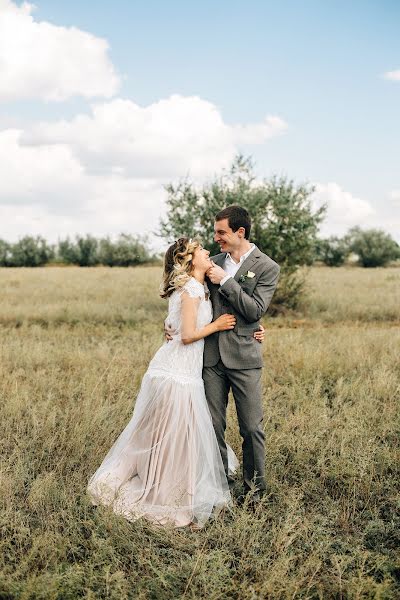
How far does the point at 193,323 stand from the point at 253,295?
1.90 feet

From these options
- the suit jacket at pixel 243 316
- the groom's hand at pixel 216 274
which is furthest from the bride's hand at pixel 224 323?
the groom's hand at pixel 216 274

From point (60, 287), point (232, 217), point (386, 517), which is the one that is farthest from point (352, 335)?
point (60, 287)

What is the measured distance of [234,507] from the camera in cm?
470

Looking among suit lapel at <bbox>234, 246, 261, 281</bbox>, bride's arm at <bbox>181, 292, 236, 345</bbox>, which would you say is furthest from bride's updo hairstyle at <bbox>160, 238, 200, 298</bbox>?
suit lapel at <bbox>234, 246, 261, 281</bbox>

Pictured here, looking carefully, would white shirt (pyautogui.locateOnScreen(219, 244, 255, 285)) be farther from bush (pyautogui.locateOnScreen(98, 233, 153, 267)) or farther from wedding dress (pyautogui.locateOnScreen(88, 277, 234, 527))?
bush (pyautogui.locateOnScreen(98, 233, 153, 267))

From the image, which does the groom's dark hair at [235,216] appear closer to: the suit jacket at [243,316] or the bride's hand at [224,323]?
the suit jacket at [243,316]

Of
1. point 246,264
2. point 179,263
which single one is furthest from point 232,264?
point 179,263

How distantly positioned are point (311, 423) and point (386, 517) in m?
1.62

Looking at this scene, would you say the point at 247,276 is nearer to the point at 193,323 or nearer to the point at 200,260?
the point at 200,260

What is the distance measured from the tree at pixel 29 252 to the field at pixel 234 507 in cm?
4391

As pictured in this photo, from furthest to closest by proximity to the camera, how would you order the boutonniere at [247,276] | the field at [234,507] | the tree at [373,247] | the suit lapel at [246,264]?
the tree at [373,247], the suit lapel at [246,264], the boutonniere at [247,276], the field at [234,507]

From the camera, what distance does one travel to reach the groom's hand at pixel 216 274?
15.1ft

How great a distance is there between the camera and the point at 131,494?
4.86m

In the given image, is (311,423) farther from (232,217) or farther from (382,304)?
(382,304)
